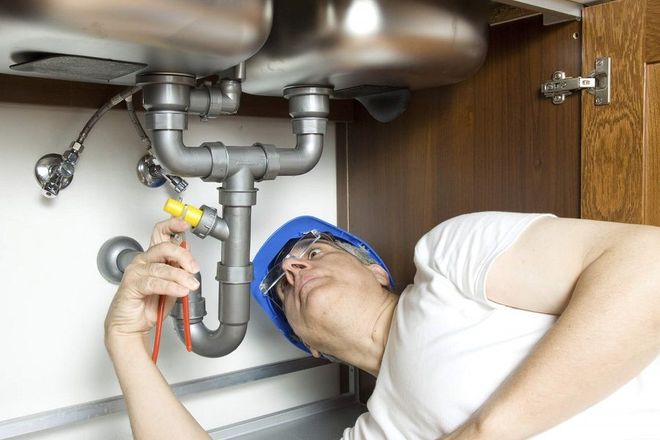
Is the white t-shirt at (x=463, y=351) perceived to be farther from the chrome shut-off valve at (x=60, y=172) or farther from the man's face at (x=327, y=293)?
the chrome shut-off valve at (x=60, y=172)

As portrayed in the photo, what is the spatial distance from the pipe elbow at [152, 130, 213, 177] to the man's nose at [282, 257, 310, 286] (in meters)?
0.26

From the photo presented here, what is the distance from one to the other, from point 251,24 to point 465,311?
0.43m

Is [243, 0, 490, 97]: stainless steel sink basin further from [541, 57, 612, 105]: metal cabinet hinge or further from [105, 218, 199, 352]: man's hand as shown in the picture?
[105, 218, 199, 352]: man's hand

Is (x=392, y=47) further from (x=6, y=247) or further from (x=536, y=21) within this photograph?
(x=6, y=247)

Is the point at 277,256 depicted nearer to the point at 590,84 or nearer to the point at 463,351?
the point at 463,351

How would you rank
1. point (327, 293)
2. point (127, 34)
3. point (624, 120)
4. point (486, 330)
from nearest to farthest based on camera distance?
point (127, 34), point (486, 330), point (624, 120), point (327, 293)

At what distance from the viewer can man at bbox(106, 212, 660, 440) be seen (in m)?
0.73

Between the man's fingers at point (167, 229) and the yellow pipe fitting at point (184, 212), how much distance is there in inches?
0.7

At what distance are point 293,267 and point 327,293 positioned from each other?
→ 10cm

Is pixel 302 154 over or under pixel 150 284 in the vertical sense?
over

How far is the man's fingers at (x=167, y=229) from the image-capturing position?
0.95 metres

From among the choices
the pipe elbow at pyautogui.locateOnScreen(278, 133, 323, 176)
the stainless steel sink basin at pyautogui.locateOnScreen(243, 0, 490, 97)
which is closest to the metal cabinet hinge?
the stainless steel sink basin at pyautogui.locateOnScreen(243, 0, 490, 97)

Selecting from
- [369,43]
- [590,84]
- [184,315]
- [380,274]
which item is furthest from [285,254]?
[590,84]

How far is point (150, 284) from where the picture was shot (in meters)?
0.91
